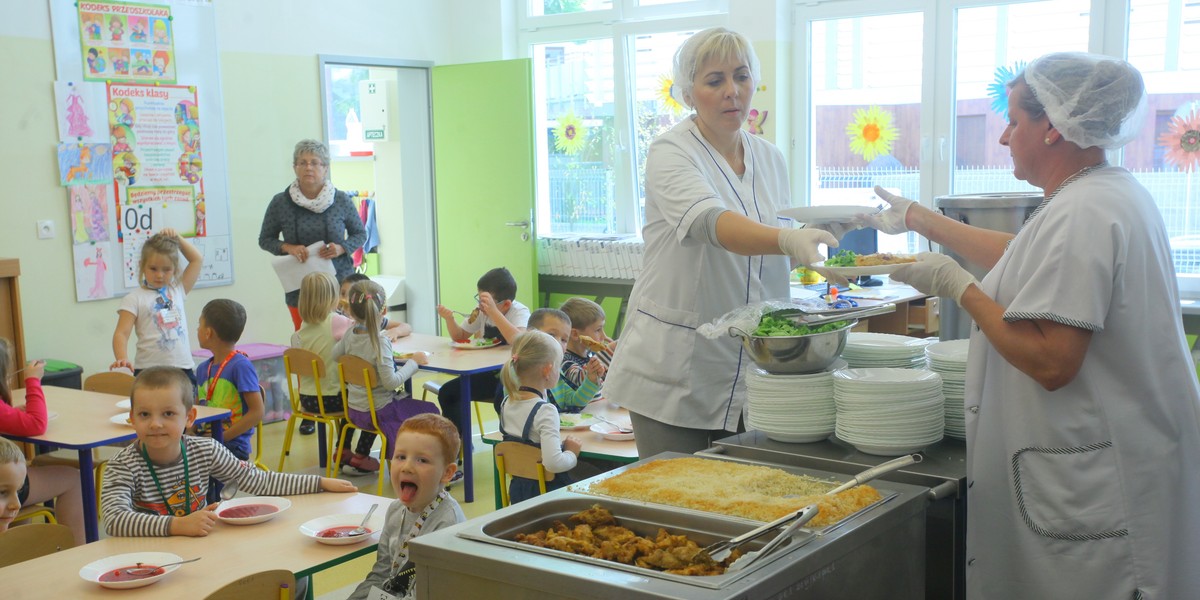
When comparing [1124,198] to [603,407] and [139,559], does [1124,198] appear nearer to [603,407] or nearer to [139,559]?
[139,559]

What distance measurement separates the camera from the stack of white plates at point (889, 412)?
6.47 ft

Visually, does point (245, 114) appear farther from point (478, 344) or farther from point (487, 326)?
point (478, 344)

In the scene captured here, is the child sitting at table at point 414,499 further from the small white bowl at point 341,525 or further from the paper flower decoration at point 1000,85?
the paper flower decoration at point 1000,85

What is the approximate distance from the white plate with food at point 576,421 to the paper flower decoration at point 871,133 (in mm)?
3528

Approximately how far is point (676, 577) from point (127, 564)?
59.4 inches

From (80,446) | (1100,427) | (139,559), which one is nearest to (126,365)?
(80,446)

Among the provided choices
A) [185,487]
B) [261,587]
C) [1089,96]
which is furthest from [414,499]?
[1089,96]

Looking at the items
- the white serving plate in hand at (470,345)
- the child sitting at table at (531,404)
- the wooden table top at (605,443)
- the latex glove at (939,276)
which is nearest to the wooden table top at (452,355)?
the white serving plate in hand at (470,345)

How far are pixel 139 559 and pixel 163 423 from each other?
57 centimetres

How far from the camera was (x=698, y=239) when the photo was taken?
2162 mm

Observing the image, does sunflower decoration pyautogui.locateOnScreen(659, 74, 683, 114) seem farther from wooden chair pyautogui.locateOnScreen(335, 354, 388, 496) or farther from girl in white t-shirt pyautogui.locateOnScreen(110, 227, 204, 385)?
girl in white t-shirt pyautogui.locateOnScreen(110, 227, 204, 385)

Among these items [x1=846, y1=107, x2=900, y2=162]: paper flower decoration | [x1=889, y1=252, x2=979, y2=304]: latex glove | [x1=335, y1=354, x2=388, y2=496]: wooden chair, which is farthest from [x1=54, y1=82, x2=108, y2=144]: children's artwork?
[x1=889, y1=252, x2=979, y2=304]: latex glove

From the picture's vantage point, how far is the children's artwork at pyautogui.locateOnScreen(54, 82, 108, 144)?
5.71 meters

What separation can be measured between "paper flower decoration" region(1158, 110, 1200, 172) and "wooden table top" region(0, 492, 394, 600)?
186 inches
